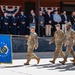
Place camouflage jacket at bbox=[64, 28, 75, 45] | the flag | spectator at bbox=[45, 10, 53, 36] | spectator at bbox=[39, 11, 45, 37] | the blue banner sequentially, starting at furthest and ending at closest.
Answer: the flag
spectator at bbox=[45, 10, 53, 36]
spectator at bbox=[39, 11, 45, 37]
the blue banner
camouflage jacket at bbox=[64, 28, 75, 45]

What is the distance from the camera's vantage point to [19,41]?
23.3 meters

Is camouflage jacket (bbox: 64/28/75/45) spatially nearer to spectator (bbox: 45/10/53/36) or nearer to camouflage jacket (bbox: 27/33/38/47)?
camouflage jacket (bbox: 27/33/38/47)

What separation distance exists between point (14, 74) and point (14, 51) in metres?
9.23

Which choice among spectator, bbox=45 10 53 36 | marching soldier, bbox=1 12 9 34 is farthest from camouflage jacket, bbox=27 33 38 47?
spectator, bbox=45 10 53 36

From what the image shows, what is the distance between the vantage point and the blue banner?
17202 mm

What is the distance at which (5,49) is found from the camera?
17.3 metres

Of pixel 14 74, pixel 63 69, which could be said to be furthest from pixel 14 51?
pixel 14 74

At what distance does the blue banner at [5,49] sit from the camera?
1720 centimetres

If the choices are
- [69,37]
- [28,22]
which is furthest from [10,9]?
[69,37]

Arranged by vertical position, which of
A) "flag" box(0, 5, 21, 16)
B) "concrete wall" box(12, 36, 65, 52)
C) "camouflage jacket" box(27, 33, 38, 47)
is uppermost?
"flag" box(0, 5, 21, 16)

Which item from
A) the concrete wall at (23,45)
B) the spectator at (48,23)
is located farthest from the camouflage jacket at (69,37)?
the spectator at (48,23)

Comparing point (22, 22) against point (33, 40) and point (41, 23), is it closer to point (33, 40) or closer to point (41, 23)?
point (41, 23)

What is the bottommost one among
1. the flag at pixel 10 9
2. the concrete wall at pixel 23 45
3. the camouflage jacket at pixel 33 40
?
the concrete wall at pixel 23 45

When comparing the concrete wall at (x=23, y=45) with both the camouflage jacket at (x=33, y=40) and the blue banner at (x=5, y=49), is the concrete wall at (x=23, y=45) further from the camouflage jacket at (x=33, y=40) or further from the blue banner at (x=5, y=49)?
the camouflage jacket at (x=33, y=40)
